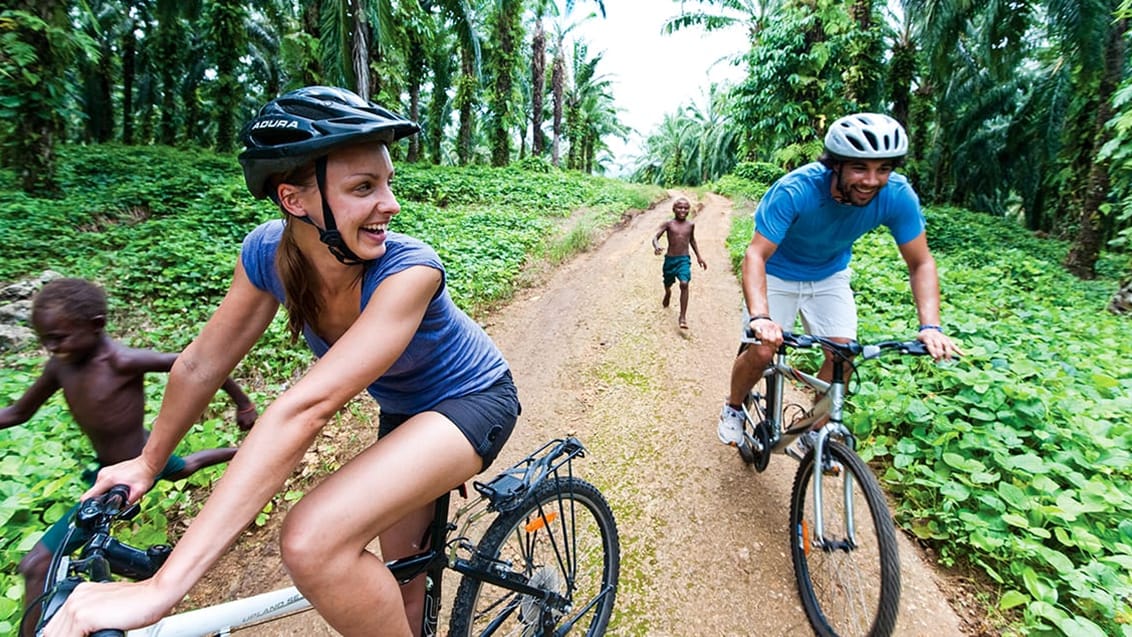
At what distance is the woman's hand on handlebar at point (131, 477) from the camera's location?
4.37ft

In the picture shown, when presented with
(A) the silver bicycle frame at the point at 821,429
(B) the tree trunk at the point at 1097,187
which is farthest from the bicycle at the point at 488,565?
(B) the tree trunk at the point at 1097,187

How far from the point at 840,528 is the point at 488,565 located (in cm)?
167

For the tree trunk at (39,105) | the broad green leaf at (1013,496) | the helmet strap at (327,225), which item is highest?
the tree trunk at (39,105)

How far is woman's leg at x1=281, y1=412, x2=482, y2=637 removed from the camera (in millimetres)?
1123

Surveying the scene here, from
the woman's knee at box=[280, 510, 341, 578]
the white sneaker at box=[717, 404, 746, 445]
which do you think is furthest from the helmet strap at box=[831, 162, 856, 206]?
the woman's knee at box=[280, 510, 341, 578]

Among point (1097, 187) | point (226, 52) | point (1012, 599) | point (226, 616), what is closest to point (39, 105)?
point (226, 52)

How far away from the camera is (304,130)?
1224mm

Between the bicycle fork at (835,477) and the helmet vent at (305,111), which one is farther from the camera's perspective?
the bicycle fork at (835,477)

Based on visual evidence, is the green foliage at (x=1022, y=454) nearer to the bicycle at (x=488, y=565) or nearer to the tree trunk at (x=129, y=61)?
the bicycle at (x=488, y=565)

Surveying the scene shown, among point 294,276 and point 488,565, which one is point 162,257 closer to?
point 294,276

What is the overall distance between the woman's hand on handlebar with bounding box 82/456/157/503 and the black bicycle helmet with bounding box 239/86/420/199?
87cm

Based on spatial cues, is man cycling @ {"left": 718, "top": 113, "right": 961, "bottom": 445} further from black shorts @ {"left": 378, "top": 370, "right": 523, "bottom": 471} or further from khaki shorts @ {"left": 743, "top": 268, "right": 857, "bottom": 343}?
black shorts @ {"left": 378, "top": 370, "right": 523, "bottom": 471}

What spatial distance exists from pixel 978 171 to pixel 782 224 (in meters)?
29.8

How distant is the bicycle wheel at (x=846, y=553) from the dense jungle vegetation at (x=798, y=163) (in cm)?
73
